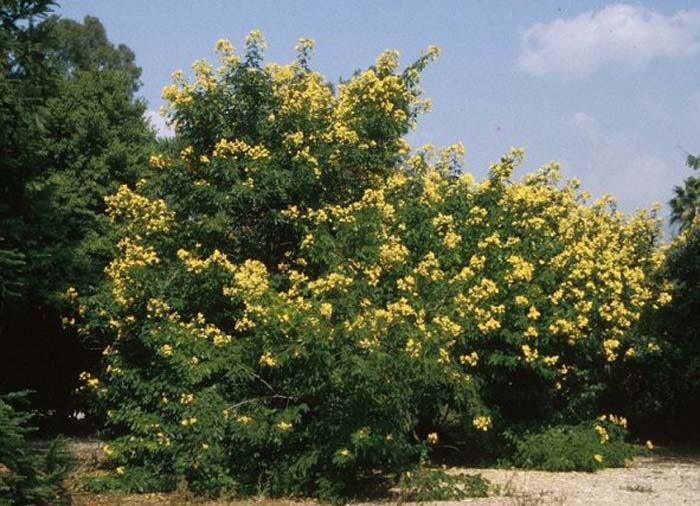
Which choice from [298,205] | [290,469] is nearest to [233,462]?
[290,469]

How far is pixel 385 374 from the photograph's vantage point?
9.38 metres

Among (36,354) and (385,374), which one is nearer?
(385,374)

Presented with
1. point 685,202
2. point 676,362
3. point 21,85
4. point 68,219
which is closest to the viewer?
point 21,85

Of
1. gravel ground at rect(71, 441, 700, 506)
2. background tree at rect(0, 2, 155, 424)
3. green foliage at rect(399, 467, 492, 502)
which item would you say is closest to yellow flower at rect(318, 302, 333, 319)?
green foliage at rect(399, 467, 492, 502)

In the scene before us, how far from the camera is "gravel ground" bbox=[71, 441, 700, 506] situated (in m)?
9.64

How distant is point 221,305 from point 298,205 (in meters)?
1.71

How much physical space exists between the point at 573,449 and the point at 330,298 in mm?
4224

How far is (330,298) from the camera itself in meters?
10.4

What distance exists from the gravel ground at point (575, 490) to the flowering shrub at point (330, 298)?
0.42 m

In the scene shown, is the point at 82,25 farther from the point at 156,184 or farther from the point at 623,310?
the point at 623,310

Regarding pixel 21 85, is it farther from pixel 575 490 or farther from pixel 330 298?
pixel 575 490

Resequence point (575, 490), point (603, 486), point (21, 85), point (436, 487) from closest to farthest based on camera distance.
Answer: point (21, 85) → point (436, 487) → point (575, 490) → point (603, 486)

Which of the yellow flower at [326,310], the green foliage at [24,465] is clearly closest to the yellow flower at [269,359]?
the yellow flower at [326,310]

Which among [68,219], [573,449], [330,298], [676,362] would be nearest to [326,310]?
[330,298]
